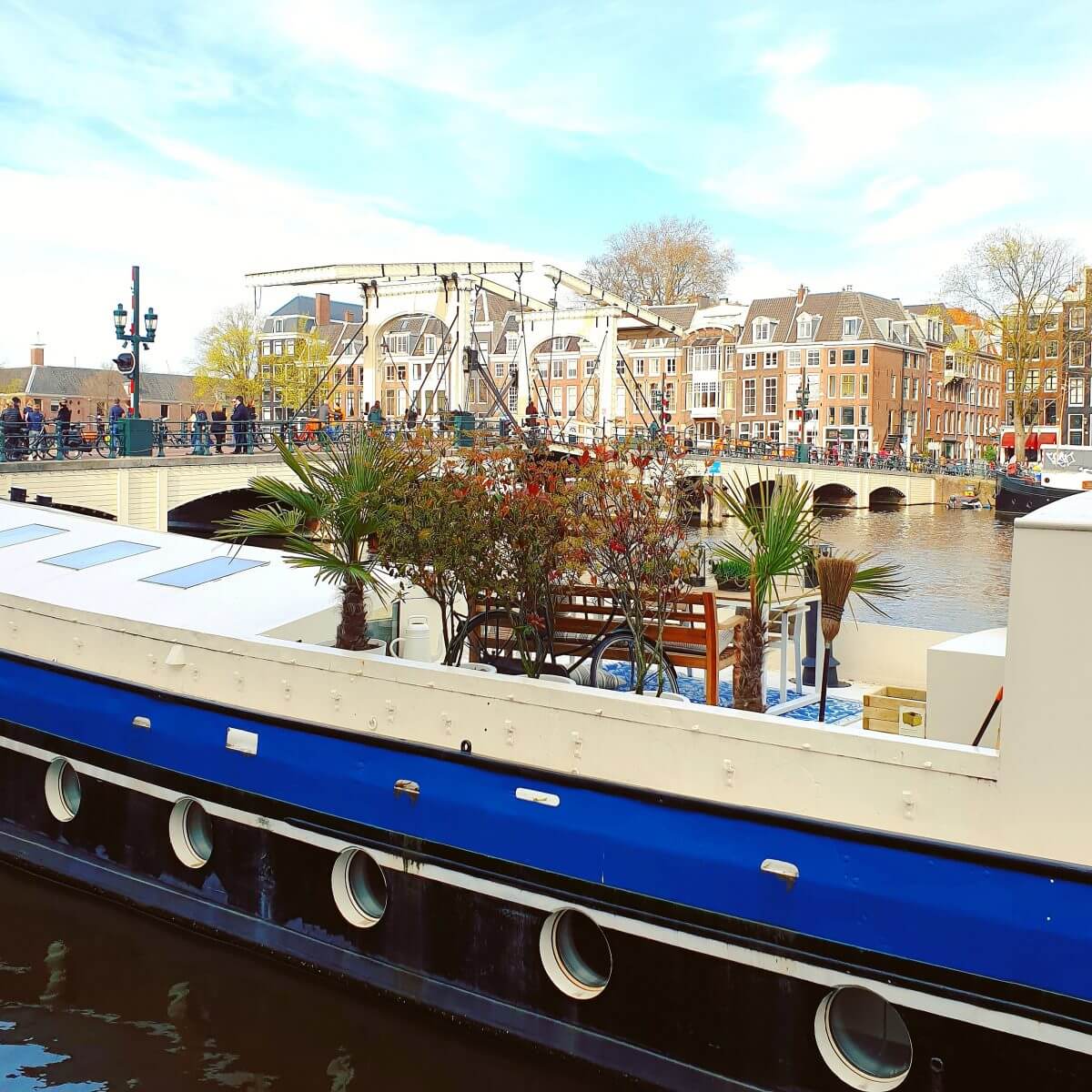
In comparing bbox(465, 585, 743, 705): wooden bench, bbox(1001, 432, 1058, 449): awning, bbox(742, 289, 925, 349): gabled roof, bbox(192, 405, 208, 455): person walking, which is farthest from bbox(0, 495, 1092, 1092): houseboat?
bbox(742, 289, 925, 349): gabled roof

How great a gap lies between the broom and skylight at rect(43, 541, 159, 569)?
17.9 feet

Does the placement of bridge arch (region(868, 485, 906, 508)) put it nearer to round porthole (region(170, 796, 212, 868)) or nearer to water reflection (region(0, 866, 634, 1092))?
round porthole (region(170, 796, 212, 868))

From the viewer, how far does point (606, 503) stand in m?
6.28

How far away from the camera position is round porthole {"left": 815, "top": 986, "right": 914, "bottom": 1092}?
4.77 m

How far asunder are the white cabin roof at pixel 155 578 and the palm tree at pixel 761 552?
3001mm

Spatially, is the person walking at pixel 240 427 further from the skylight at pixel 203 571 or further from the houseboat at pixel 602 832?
the houseboat at pixel 602 832

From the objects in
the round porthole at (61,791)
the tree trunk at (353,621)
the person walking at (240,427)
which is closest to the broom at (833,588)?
the tree trunk at (353,621)

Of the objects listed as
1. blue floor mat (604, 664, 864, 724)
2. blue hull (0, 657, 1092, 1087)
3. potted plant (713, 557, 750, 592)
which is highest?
potted plant (713, 557, 750, 592)

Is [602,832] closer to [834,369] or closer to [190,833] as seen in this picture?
[190,833]

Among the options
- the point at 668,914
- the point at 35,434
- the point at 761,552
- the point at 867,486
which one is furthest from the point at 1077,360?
the point at 668,914

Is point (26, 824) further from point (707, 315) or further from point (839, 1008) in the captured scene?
point (707, 315)

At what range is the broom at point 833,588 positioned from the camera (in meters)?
6.46

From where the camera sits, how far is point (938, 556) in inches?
1393

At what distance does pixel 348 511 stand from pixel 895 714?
11.2ft
